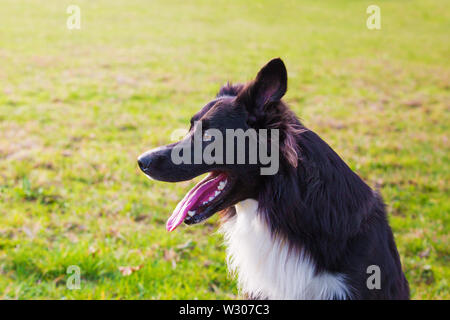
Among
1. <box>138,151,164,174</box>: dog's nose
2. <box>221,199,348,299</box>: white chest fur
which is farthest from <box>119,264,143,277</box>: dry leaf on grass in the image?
<box>138,151,164,174</box>: dog's nose

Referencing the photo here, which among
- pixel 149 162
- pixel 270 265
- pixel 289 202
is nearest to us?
pixel 289 202

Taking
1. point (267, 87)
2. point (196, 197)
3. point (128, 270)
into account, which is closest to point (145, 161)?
point (196, 197)

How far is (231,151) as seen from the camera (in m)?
2.53

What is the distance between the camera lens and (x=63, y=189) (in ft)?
15.9

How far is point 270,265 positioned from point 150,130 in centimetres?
443

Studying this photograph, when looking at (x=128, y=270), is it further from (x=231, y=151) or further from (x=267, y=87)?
(x=267, y=87)

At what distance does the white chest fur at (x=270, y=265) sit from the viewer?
8.36 ft

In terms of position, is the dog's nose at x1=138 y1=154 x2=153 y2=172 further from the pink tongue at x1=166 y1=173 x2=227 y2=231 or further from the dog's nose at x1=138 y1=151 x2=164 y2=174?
the pink tongue at x1=166 y1=173 x2=227 y2=231

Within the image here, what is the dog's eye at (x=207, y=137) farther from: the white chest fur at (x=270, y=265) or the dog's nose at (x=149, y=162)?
the white chest fur at (x=270, y=265)

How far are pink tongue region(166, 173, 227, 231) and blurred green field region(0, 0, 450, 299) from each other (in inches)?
38.3

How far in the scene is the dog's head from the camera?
8.08ft

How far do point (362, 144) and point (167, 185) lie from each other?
312cm

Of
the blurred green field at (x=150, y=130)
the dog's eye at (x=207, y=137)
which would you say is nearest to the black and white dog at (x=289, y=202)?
the dog's eye at (x=207, y=137)

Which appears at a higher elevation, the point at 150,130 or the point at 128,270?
the point at 150,130
